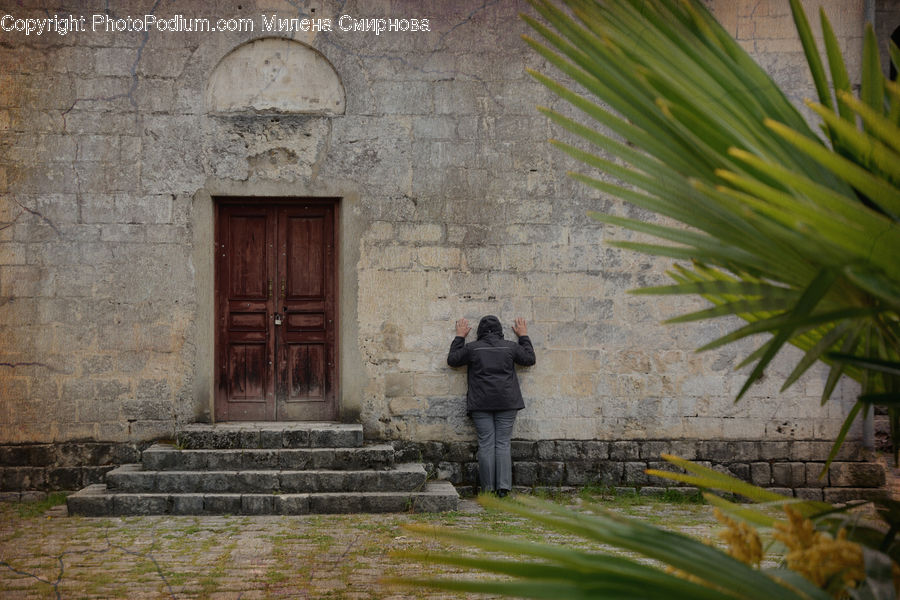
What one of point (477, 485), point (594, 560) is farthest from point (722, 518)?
point (477, 485)

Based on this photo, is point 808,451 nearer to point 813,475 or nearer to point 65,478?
point 813,475

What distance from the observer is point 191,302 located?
8625 mm

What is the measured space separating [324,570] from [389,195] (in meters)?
4.27

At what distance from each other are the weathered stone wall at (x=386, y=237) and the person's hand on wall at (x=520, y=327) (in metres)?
0.12

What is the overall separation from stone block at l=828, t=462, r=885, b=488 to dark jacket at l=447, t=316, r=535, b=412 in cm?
340

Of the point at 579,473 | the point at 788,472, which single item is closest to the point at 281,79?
the point at 579,473

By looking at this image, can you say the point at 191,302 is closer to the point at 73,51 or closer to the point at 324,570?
the point at 73,51

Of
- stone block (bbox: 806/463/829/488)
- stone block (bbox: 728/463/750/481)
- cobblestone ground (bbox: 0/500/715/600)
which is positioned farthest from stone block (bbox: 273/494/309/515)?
stone block (bbox: 806/463/829/488)

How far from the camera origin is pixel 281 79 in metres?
8.77

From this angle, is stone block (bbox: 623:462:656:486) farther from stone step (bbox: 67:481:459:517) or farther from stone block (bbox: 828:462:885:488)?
stone step (bbox: 67:481:459:517)

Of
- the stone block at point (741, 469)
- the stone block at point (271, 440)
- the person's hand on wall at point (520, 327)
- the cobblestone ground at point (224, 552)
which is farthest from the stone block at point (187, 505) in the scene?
the stone block at point (741, 469)

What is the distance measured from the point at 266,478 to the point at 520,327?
296cm

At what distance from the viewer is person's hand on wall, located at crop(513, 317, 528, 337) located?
8734mm

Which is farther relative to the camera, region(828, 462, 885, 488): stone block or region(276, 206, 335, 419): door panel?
region(276, 206, 335, 419): door panel
